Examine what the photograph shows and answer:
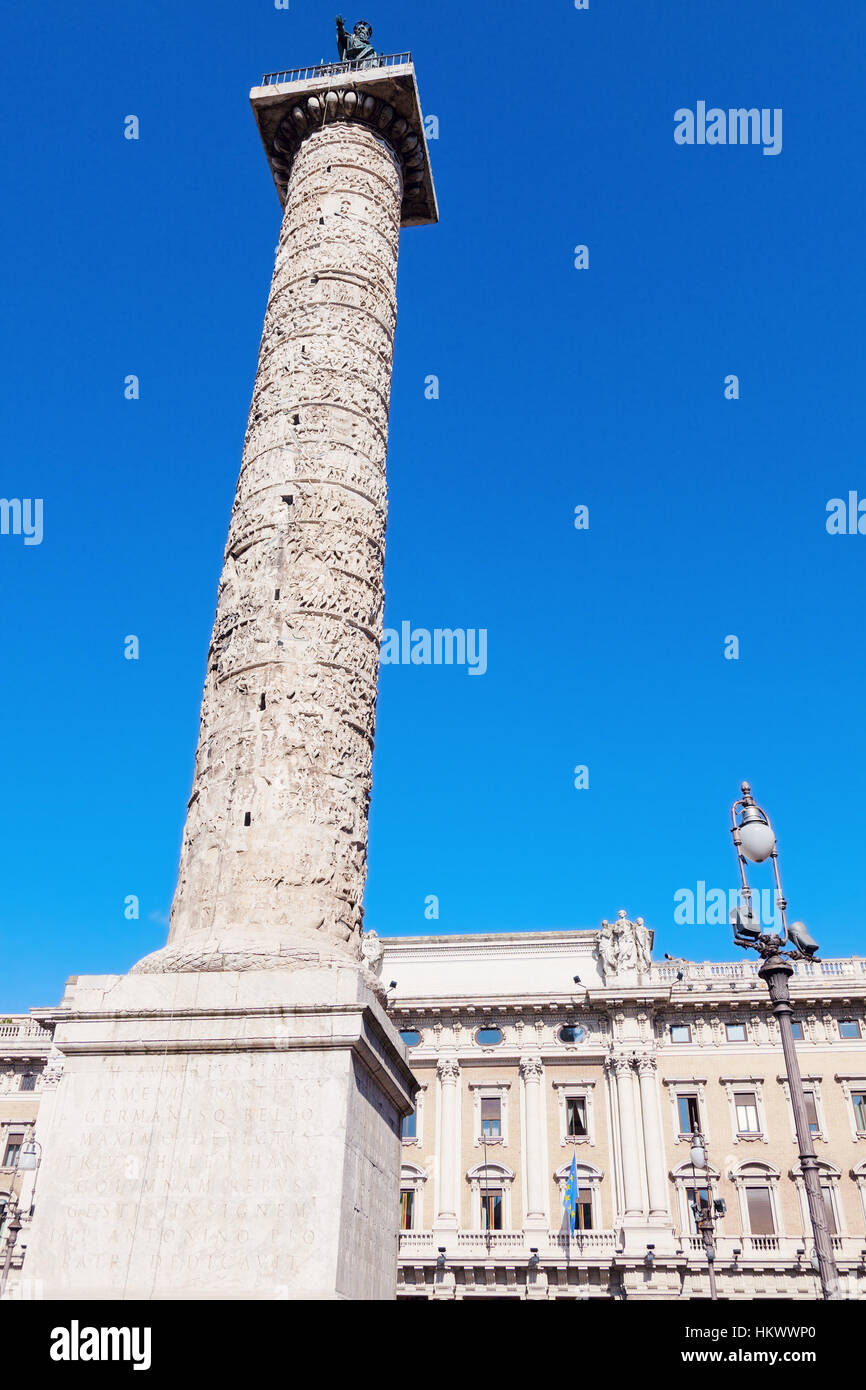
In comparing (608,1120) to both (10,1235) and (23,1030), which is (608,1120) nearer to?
(10,1235)

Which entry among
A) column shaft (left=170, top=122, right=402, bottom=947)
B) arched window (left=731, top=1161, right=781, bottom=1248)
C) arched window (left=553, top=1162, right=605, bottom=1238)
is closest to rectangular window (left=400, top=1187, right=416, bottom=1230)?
arched window (left=553, top=1162, right=605, bottom=1238)

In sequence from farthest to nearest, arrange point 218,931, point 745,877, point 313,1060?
point 745,877 < point 218,931 < point 313,1060

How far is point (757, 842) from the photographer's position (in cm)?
700

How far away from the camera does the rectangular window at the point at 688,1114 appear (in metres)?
29.5

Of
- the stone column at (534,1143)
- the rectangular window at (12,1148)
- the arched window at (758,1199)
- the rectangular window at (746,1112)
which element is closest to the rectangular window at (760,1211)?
the arched window at (758,1199)

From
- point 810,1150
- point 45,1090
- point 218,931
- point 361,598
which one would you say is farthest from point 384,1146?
point 45,1090

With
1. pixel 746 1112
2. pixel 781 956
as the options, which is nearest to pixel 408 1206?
pixel 746 1112

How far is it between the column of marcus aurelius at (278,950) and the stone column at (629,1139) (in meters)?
24.0

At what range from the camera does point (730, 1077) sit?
98.6 ft

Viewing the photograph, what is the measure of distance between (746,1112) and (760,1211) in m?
2.54

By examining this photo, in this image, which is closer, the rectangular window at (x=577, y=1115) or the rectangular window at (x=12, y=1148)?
the rectangular window at (x=577, y=1115)

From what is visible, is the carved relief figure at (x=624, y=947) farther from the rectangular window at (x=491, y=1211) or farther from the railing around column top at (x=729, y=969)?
the rectangular window at (x=491, y=1211)
